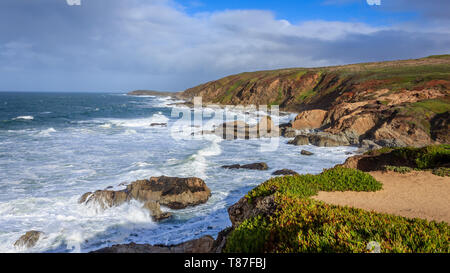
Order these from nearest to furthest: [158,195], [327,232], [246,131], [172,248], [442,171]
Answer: [327,232]
[172,248]
[442,171]
[158,195]
[246,131]

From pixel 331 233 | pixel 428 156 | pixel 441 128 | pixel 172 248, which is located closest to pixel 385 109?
pixel 441 128

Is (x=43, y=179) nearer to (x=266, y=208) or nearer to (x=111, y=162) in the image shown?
(x=111, y=162)

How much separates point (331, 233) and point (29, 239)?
11113 mm

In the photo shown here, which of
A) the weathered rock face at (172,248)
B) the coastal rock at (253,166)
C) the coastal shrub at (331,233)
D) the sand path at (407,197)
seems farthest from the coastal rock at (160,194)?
the coastal shrub at (331,233)

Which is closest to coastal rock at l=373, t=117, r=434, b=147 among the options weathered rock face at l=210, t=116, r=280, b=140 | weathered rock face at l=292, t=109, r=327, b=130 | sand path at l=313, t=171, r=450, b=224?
weathered rock face at l=292, t=109, r=327, b=130

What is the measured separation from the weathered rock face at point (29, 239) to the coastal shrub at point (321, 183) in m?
8.55

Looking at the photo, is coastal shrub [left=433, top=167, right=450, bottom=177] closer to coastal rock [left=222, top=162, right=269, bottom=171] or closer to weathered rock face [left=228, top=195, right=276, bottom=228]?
weathered rock face [left=228, top=195, right=276, bottom=228]

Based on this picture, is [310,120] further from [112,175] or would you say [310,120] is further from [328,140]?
[112,175]


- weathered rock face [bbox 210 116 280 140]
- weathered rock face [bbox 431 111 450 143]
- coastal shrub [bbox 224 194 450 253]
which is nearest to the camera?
coastal shrub [bbox 224 194 450 253]

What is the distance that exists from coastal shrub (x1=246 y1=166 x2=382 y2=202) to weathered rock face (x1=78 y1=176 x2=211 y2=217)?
5500 mm

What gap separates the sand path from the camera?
28.6ft

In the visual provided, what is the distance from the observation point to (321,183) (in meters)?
10.8

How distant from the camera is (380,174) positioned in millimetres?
12531

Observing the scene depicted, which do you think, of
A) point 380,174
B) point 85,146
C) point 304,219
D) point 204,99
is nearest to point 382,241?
point 304,219
